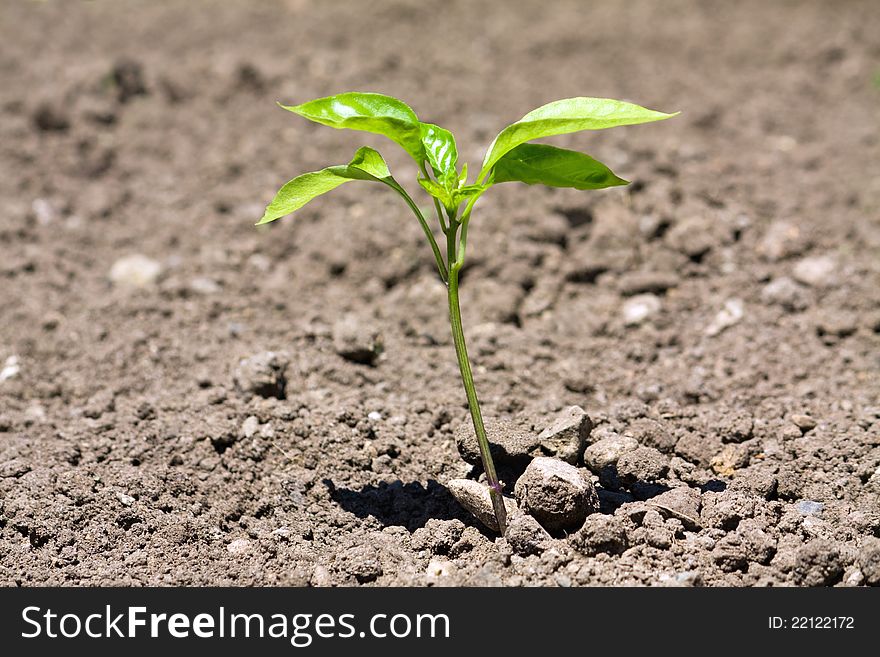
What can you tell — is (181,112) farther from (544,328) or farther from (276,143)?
(544,328)

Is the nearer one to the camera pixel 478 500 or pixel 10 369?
pixel 478 500

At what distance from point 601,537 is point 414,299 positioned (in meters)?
1.61

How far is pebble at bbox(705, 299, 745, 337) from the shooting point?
3.48 m

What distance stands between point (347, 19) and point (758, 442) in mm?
4300

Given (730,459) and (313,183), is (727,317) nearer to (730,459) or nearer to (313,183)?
(730,459)

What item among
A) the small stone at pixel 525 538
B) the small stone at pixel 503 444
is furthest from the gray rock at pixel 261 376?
the small stone at pixel 525 538

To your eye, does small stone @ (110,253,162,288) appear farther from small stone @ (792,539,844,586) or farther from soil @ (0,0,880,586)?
small stone @ (792,539,844,586)

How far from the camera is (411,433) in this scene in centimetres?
285

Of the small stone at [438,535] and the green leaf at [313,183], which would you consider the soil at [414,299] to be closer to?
the small stone at [438,535]

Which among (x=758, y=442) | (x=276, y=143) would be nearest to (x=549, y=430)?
(x=758, y=442)

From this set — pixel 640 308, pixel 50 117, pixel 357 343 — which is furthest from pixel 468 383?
pixel 50 117

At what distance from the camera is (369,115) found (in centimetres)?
208

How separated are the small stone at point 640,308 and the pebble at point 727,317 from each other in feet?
0.75

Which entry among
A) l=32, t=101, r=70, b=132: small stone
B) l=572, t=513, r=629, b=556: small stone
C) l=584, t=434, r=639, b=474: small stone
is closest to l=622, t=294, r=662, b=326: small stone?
l=584, t=434, r=639, b=474: small stone
